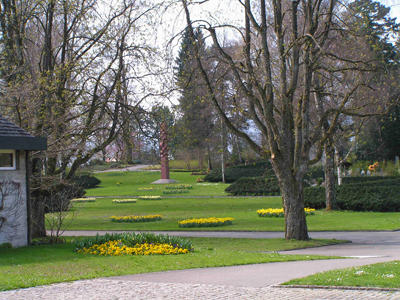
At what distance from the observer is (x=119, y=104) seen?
1866cm

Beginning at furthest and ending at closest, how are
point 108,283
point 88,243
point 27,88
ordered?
point 27,88 < point 88,243 < point 108,283

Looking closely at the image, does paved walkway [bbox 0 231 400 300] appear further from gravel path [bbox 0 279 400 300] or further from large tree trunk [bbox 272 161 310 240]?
large tree trunk [bbox 272 161 310 240]

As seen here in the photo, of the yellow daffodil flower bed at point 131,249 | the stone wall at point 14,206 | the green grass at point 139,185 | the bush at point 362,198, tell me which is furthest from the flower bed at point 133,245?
the green grass at point 139,185

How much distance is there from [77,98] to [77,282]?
405 inches

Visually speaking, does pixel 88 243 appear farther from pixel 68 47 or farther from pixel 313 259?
pixel 68 47

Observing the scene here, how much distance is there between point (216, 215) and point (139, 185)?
29039 mm

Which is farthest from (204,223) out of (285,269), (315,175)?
(315,175)

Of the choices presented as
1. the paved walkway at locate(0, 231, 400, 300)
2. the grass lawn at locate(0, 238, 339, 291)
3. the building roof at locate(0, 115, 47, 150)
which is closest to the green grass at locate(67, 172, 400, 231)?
the building roof at locate(0, 115, 47, 150)

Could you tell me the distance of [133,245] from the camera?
48.1ft

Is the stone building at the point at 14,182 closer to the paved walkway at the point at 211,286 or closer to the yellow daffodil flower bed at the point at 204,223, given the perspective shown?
the paved walkway at the point at 211,286

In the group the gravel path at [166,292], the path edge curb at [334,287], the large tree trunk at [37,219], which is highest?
the large tree trunk at [37,219]

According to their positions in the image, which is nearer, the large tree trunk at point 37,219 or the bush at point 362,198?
the large tree trunk at point 37,219

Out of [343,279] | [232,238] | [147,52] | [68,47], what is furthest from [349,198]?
[343,279]

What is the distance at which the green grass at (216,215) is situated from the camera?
21.5 metres
